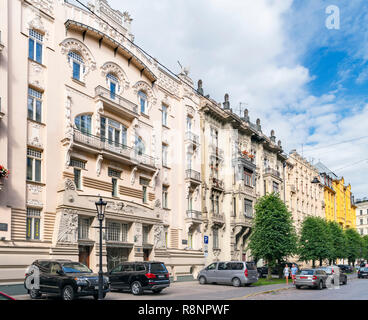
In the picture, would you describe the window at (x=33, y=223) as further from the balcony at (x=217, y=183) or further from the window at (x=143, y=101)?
the balcony at (x=217, y=183)

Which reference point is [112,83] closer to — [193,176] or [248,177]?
[193,176]

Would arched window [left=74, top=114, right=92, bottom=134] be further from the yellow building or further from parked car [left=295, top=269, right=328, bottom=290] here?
the yellow building

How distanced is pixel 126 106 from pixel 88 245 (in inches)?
426

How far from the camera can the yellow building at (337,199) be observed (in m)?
84.8

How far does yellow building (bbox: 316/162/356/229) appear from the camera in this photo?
278ft

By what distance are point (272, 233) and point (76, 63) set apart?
2215cm

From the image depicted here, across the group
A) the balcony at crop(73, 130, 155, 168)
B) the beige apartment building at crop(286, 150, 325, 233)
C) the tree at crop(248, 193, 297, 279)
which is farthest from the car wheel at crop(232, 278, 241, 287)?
the beige apartment building at crop(286, 150, 325, 233)

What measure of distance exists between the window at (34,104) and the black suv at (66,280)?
30.9 feet

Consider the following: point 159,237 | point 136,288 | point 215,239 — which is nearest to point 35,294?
point 136,288

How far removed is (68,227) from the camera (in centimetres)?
2572

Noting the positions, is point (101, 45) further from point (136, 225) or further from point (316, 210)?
point (316, 210)

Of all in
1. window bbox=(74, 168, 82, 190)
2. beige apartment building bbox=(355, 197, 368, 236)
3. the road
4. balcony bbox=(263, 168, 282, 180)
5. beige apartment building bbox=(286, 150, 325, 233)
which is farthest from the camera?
beige apartment building bbox=(355, 197, 368, 236)

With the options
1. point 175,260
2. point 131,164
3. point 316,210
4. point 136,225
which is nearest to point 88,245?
point 136,225

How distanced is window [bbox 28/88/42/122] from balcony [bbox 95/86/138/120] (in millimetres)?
4431
